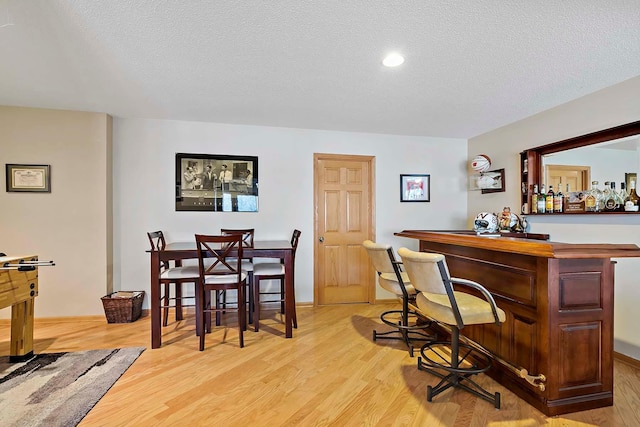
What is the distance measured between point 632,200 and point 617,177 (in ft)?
0.76

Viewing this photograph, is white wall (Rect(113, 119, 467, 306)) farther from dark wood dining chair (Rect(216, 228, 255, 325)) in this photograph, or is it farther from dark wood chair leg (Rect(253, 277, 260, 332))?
dark wood chair leg (Rect(253, 277, 260, 332))

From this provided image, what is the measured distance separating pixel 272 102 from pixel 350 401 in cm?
275

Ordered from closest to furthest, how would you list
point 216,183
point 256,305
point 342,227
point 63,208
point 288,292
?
point 288,292, point 256,305, point 63,208, point 216,183, point 342,227

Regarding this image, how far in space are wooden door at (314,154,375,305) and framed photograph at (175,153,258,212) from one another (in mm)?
887

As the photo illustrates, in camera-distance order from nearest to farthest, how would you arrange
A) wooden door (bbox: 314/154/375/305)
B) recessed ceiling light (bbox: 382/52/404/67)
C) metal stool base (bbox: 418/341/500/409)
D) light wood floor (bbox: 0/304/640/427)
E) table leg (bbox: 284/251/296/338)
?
light wood floor (bbox: 0/304/640/427) < metal stool base (bbox: 418/341/500/409) < recessed ceiling light (bbox: 382/52/404/67) < table leg (bbox: 284/251/296/338) < wooden door (bbox: 314/154/375/305)

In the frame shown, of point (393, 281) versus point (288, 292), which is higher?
point (393, 281)

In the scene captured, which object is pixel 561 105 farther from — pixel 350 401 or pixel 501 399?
pixel 350 401

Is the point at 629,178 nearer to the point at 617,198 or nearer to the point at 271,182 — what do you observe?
the point at 617,198

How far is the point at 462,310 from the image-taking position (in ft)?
6.35

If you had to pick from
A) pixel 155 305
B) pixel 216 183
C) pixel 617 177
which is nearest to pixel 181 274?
pixel 155 305

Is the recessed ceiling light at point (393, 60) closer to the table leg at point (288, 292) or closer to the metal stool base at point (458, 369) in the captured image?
the table leg at point (288, 292)

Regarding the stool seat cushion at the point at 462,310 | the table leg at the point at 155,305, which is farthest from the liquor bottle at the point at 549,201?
the table leg at the point at 155,305

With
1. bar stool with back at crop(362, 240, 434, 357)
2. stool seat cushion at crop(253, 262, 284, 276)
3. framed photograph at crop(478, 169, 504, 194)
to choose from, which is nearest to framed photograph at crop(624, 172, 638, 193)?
framed photograph at crop(478, 169, 504, 194)

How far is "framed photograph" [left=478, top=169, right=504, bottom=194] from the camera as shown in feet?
13.1
